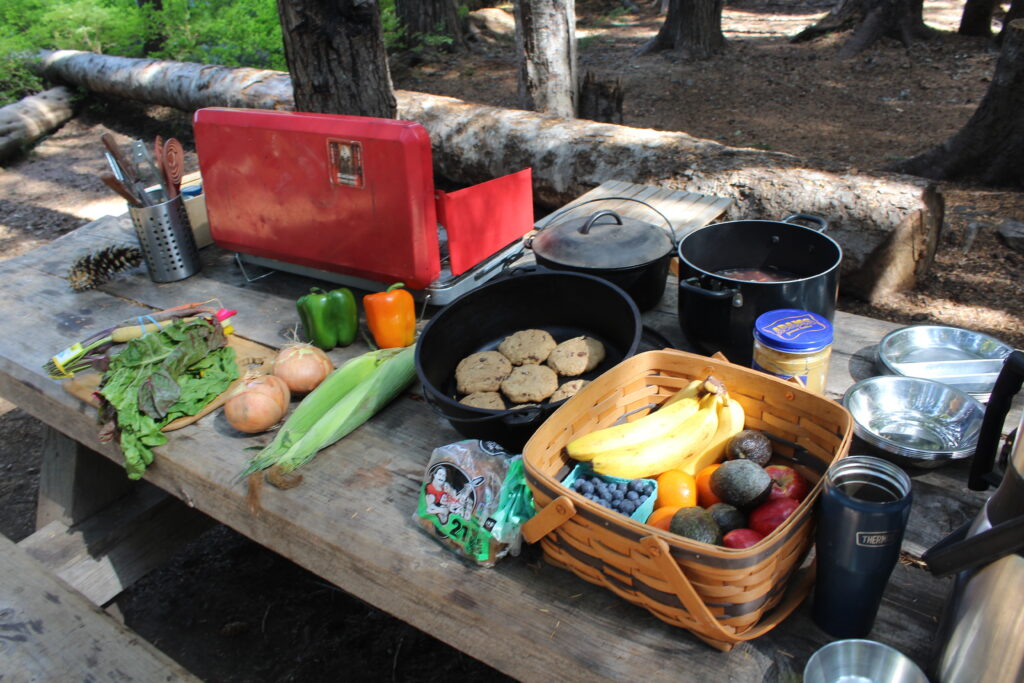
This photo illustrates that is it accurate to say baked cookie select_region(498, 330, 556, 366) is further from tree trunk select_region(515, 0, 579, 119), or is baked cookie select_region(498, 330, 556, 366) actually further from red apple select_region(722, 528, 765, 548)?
tree trunk select_region(515, 0, 579, 119)

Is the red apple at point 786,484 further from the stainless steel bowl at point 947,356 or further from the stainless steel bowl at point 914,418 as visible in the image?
the stainless steel bowl at point 947,356

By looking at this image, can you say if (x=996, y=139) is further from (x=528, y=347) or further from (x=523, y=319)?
(x=528, y=347)

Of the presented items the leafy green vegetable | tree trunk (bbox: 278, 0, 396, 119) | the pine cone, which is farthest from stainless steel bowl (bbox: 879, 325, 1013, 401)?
the pine cone

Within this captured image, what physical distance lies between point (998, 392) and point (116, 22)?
1144 centimetres

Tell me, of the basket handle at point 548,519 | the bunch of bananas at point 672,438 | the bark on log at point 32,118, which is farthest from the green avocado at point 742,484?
the bark on log at point 32,118

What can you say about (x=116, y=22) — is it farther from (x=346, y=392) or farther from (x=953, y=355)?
(x=953, y=355)

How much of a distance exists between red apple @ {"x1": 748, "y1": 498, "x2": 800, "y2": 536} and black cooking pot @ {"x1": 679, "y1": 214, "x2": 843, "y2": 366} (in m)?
0.64

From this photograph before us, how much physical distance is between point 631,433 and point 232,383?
4.30 ft

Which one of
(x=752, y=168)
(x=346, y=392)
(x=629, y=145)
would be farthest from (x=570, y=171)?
(x=346, y=392)

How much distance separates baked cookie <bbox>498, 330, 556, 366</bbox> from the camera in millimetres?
1971

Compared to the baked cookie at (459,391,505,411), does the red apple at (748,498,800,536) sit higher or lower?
higher

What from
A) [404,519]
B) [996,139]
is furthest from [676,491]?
[996,139]

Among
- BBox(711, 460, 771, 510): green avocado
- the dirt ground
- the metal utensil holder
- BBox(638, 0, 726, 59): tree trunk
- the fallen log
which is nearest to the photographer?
BBox(711, 460, 771, 510): green avocado

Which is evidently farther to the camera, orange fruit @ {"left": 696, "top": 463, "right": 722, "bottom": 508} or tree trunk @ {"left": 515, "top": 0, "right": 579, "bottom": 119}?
tree trunk @ {"left": 515, "top": 0, "right": 579, "bottom": 119}
